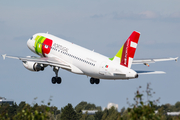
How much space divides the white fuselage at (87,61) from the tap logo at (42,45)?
0.67 metres

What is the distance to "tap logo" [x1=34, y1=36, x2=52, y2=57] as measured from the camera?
7891cm

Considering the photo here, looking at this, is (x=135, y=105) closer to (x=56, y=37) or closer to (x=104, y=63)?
(x=104, y=63)

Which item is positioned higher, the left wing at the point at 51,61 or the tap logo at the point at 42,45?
the tap logo at the point at 42,45

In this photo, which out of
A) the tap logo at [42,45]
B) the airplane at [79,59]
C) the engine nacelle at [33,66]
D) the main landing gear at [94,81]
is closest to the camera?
the airplane at [79,59]

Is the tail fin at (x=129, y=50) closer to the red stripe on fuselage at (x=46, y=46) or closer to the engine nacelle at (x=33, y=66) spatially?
the red stripe on fuselage at (x=46, y=46)

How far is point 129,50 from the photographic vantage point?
213ft

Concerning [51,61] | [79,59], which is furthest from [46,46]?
[79,59]

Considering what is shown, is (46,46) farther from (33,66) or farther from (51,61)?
(33,66)

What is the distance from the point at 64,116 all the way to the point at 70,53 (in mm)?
51295

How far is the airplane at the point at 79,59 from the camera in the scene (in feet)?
213

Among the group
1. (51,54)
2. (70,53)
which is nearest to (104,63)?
(70,53)

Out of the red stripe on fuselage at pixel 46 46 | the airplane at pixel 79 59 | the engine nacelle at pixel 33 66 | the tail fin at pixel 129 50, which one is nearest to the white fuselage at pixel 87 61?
the airplane at pixel 79 59

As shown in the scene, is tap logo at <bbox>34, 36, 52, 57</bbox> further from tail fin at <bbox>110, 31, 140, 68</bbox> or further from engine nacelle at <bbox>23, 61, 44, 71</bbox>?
tail fin at <bbox>110, 31, 140, 68</bbox>

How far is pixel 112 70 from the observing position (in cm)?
6569
